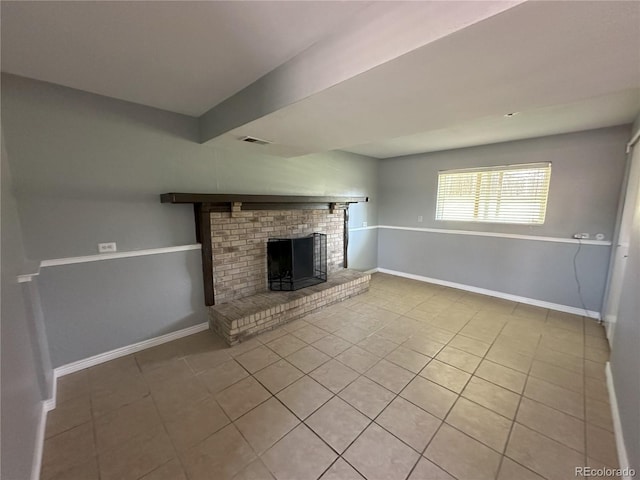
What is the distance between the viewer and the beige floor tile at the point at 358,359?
2.41 meters

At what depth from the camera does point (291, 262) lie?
144 inches

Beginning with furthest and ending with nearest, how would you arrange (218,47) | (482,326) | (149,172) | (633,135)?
1. (482,326)
2. (633,135)
3. (149,172)
4. (218,47)

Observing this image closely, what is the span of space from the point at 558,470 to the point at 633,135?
11.8ft

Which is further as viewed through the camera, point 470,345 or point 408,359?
point 470,345

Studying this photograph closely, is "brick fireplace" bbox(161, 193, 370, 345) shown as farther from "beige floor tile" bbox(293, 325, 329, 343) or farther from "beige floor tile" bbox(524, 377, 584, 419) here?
"beige floor tile" bbox(524, 377, 584, 419)

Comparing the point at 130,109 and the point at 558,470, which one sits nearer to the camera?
the point at 558,470

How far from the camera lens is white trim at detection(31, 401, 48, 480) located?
1.42 metres

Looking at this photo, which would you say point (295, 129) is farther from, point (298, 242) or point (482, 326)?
point (482, 326)

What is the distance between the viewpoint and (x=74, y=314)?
7.53 ft

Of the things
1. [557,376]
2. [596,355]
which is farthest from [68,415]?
[596,355]

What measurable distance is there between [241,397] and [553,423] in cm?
235

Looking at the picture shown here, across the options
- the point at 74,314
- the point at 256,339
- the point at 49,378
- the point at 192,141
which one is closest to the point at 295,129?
the point at 192,141

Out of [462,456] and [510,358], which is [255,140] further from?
[510,358]

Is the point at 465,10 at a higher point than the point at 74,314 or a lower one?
higher
